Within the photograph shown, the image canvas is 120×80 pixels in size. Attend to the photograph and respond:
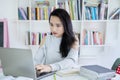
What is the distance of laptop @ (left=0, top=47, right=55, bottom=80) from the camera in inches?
57.8

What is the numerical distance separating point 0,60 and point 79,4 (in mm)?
1825

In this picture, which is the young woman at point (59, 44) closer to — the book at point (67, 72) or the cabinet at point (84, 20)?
the book at point (67, 72)

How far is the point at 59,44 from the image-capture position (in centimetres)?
215

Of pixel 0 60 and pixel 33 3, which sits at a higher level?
pixel 33 3

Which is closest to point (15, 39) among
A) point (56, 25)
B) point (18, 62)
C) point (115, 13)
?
point (56, 25)

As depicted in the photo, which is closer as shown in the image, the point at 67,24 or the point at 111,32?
the point at 67,24

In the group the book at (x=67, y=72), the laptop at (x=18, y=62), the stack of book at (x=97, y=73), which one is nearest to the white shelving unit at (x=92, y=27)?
the book at (x=67, y=72)

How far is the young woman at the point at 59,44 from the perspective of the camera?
6.81 feet

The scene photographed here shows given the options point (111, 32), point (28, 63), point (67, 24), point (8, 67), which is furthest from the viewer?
point (111, 32)

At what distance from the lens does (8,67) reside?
1.59 meters

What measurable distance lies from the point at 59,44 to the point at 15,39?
1.35 metres

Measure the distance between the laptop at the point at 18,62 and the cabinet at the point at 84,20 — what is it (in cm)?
159

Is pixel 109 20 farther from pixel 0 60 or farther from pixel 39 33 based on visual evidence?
pixel 0 60

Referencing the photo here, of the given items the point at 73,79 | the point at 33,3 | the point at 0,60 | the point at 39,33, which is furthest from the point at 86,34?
the point at 0,60
